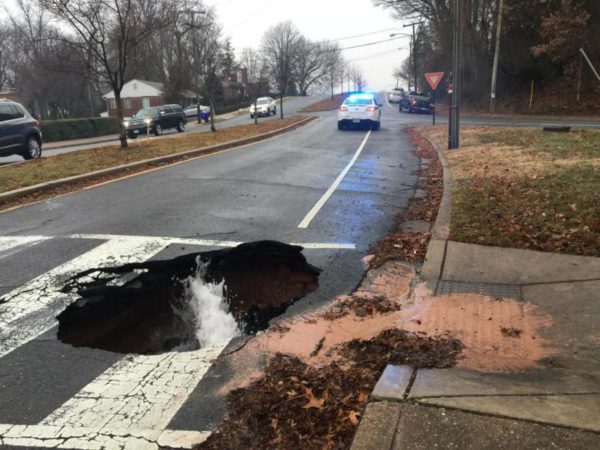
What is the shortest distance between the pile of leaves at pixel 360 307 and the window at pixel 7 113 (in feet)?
44.9

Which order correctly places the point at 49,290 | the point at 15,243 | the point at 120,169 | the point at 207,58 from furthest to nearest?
the point at 207,58, the point at 120,169, the point at 15,243, the point at 49,290

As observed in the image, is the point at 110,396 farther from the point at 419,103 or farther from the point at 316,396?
the point at 419,103

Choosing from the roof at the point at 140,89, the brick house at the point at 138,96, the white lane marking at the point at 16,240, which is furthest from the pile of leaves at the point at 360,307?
the roof at the point at 140,89

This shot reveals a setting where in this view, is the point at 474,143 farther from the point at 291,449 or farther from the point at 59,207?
the point at 291,449

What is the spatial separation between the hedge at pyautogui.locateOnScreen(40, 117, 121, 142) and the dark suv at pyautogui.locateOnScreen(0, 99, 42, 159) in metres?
18.9

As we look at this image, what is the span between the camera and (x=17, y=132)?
15.1 meters

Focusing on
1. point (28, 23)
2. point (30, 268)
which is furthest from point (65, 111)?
point (30, 268)

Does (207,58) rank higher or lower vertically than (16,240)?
higher

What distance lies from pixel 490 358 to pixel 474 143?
1432 centimetres

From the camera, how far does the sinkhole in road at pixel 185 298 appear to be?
14.0 ft

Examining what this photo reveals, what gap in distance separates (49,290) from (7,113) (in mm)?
12182

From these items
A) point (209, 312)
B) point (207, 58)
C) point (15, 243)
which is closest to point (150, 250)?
point (209, 312)

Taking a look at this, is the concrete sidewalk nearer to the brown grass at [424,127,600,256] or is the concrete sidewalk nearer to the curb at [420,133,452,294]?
the curb at [420,133,452,294]

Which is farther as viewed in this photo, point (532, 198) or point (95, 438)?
point (532, 198)
